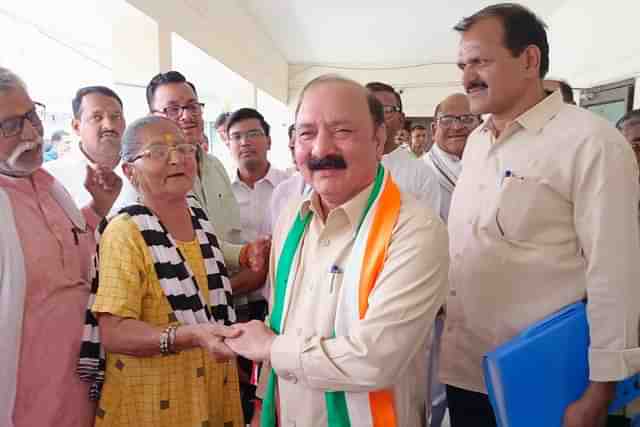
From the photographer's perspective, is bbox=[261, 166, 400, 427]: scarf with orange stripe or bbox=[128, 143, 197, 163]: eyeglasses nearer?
bbox=[261, 166, 400, 427]: scarf with orange stripe

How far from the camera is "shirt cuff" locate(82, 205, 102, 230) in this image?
1.68m

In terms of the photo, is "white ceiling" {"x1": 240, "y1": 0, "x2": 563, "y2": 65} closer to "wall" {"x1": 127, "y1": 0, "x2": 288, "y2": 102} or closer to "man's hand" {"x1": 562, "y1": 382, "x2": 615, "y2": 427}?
"wall" {"x1": 127, "y1": 0, "x2": 288, "y2": 102}

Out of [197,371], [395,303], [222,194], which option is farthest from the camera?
[222,194]

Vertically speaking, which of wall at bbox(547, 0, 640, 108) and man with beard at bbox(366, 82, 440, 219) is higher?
wall at bbox(547, 0, 640, 108)

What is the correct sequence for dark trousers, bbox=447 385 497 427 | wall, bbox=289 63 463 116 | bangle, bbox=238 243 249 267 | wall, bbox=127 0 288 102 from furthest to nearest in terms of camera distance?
1. wall, bbox=289 63 463 116
2. wall, bbox=127 0 288 102
3. bangle, bbox=238 243 249 267
4. dark trousers, bbox=447 385 497 427

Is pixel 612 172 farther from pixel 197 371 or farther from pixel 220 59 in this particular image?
pixel 220 59

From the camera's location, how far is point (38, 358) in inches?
49.9

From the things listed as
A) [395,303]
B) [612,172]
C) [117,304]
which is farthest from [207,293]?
[612,172]

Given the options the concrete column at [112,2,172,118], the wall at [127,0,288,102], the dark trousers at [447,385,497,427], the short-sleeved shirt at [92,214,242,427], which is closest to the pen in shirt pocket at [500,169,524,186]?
the dark trousers at [447,385,497,427]

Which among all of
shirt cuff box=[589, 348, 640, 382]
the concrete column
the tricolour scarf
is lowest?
shirt cuff box=[589, 348, 640, 382]

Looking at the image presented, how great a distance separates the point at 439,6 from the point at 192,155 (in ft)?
16.7

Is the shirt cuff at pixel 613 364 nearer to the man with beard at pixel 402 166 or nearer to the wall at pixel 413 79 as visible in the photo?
the man with beard at pixel 402 166


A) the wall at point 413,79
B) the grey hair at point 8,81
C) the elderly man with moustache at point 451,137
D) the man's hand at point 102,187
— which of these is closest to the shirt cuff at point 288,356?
the grey hair at point 8,81

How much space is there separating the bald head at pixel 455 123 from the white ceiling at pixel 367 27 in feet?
10.9
